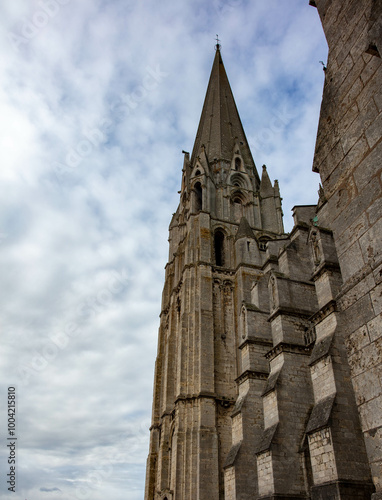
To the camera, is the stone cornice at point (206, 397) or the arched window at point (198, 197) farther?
the arched window at point (198, 197)

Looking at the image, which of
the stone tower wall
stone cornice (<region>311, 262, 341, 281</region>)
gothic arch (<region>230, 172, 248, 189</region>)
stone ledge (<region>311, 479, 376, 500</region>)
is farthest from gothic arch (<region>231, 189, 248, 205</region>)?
stone ledge (<region>311, 479, 376, 500</region>)

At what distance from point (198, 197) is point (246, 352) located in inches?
674

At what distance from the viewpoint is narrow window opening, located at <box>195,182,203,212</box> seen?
30.1 meters

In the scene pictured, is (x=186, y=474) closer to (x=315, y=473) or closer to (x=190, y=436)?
(x=190, y=436)

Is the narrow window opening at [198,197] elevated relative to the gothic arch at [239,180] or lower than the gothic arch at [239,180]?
lower

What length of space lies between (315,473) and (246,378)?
22.1ft

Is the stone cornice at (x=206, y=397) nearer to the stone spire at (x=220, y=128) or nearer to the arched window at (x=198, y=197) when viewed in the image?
the arched window at (x=198, y=197)

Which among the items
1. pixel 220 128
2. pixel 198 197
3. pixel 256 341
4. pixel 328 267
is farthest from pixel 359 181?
pixel 220 128

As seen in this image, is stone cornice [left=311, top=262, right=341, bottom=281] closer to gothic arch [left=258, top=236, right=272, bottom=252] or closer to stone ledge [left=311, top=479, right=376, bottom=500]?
stone ledge [left=311, top=479, right=376, bottom=500]

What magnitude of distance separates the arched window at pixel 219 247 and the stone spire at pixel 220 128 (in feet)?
26.2

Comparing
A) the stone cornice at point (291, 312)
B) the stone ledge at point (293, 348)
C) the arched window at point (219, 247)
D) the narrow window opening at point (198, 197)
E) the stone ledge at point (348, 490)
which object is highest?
the narrow window opening at point (198, 197)

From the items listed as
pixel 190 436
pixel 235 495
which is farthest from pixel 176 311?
pixel 235 495

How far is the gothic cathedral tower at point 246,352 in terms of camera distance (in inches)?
370

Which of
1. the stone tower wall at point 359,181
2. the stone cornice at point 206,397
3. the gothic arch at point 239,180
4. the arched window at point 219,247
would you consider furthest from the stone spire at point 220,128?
the stone tower wall at point 359,181
